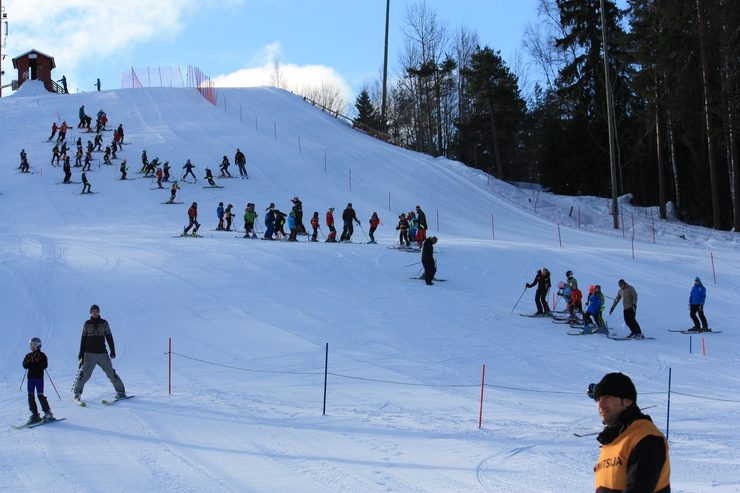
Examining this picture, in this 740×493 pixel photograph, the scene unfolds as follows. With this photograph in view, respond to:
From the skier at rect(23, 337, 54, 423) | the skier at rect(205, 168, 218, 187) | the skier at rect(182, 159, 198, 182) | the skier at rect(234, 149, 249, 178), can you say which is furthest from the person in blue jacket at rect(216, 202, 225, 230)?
the skier at rect(23, 337, 54, 423)

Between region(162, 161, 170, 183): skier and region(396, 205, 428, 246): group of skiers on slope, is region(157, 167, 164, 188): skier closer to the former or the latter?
region(162, 161, 170, 183): skier

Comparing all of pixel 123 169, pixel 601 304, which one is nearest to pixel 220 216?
pixel 123 169

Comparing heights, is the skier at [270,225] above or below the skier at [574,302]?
above

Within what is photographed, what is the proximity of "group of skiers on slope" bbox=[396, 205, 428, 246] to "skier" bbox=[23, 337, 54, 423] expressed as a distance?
14.6m

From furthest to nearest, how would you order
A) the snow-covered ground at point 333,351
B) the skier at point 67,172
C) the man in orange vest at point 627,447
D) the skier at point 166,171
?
1. the skier at point 166,171
2. the skier at point 67,172
3. the snow-covered ground at point 333,351
4. the man in orange vest at point 627,447

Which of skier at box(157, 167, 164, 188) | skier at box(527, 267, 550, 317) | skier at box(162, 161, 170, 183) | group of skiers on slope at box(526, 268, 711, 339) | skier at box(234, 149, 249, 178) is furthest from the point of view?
skier at box(234, 149, 249, 178)

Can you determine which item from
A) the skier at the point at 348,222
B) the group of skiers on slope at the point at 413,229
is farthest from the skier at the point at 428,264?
the skier at the point at 348,222

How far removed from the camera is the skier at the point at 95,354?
29.9ft

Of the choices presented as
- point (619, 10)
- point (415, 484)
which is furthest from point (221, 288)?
point (619, 10)

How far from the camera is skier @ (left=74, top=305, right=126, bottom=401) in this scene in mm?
9125

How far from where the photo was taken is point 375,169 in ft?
121

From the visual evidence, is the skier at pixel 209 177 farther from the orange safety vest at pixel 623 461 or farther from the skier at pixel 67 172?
the orange safety vest at pixel 623 461

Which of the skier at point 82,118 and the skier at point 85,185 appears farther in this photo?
the skier at point 82,118

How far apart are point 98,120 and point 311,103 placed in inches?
830
